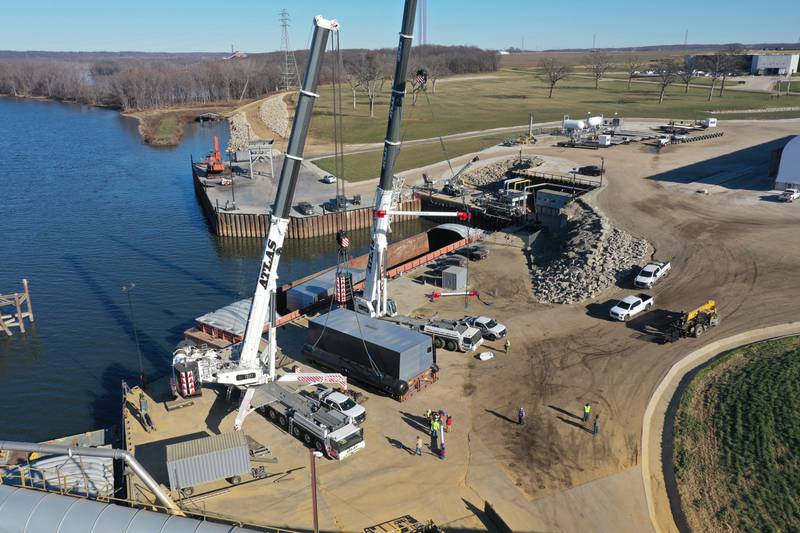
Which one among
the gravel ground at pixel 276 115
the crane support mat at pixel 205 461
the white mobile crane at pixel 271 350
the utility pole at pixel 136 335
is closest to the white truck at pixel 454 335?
the white mobile crane at pixel 271 350

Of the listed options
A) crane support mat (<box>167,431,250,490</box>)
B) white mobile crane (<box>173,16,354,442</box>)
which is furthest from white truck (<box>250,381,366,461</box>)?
crane support mat (<box>167,431,250,490</box>)

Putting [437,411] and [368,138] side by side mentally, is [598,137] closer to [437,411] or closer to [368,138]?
[368,138]

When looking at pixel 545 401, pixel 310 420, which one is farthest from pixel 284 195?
pixel 545 401

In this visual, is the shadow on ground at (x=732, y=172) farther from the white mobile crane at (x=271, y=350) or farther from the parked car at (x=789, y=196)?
the white mobile crane at (x=271, y=350)

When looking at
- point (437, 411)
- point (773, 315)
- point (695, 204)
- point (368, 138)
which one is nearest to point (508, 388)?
point (437, 411)

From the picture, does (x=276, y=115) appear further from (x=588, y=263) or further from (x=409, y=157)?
(x=588, y=263)

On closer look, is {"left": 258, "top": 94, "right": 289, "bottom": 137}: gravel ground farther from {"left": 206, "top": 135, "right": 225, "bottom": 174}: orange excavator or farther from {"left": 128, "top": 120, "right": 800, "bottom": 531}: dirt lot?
{"left": 128, "top": 120, "right": 800, "bottom": 531}: dirt lot

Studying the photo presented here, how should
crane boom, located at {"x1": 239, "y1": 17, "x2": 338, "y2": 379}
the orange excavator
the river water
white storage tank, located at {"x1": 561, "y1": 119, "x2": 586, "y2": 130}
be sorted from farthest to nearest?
1. white storage tank, located at {"x1": 561, "y1": 119, "x2": 586, "y2": 130}
2. the orange excavator
3. the river water
4. crane boom, located at {"x1": 239, "y1": 17, "x2": 338, "y2": 379}
